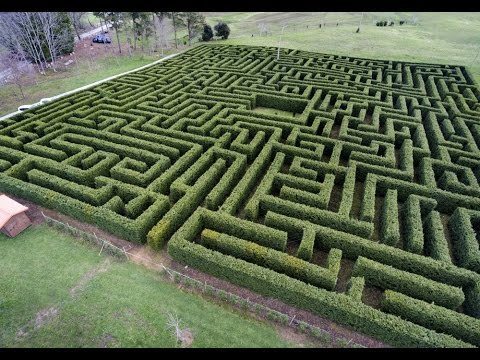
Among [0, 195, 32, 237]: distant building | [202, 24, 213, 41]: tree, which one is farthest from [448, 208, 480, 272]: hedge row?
[202, 24, 213, 41]: tree

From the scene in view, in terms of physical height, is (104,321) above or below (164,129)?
below

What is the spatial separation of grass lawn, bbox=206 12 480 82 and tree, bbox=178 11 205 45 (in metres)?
5.21

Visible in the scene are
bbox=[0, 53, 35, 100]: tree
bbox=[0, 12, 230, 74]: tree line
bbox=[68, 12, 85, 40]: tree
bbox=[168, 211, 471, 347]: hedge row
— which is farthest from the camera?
bbox=[68, 12, 85, 40]: tree

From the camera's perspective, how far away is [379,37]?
57.7 metres

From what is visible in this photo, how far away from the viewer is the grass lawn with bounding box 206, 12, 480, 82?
163ft

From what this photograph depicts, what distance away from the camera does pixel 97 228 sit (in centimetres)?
1888

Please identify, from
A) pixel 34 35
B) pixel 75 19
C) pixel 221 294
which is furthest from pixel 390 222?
pixel 75 19

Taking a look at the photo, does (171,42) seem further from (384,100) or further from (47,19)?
(384,100)

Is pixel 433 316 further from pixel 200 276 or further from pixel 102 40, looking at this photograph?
pixel 102 40

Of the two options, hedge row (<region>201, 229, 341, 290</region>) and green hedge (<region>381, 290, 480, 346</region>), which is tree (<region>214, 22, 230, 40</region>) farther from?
green hedge (<region>381, 290, 480, 346</region>)

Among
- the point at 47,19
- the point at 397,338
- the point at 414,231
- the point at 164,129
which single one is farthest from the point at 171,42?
the point at 397,338

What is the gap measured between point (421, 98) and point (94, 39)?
56.3 metres

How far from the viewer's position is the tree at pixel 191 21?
54.5m

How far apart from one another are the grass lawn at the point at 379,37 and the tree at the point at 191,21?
5.21 metres
